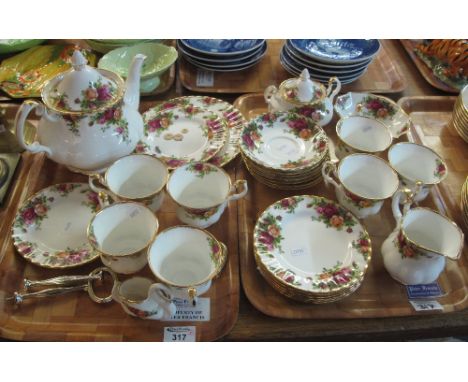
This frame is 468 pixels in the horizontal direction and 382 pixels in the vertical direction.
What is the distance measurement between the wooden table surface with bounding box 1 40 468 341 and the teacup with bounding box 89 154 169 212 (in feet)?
1.05

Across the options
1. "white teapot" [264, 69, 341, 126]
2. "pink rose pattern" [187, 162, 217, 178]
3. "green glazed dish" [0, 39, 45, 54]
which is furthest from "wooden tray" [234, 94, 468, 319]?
"green glazed dish" [0, 39, 45, 54]

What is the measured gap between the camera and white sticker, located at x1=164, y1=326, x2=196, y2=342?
2.47 ft

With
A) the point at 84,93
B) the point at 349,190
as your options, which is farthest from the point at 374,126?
the point at 84,93

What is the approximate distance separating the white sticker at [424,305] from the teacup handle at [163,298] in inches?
18.8

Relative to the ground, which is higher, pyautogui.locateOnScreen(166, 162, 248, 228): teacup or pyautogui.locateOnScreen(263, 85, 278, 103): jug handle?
pyautogui.locateOnScreen(263, 85, 278, 103): jug handle

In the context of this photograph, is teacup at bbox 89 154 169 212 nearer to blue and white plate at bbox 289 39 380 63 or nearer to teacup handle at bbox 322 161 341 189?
teacup handle at bbox 322 161 341 189

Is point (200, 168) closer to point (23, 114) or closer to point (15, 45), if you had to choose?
Answer: point (23, 114)

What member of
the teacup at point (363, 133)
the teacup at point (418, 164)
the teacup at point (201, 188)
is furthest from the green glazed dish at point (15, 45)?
the teacup at point (418, 164)

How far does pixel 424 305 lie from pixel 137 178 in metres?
0.68

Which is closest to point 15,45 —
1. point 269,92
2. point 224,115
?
point 224,115

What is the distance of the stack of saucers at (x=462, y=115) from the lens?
115 cm

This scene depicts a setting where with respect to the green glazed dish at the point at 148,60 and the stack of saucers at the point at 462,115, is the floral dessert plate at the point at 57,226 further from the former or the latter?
the stack of saucers at the point at 462,115

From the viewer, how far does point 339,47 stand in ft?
4.52

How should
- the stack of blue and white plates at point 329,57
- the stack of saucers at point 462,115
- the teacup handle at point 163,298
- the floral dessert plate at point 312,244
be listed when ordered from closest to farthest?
the teacup handle at point 163,298, the floral dessert plate at point 312,244, the stack of saucers at point 462,115, the stack of blue and white plates at point 329,57
